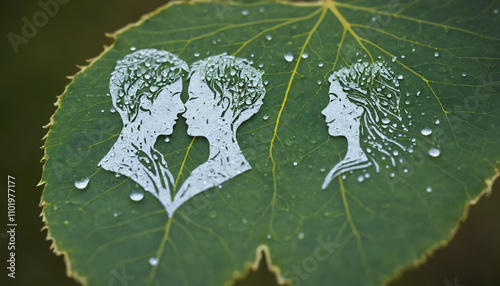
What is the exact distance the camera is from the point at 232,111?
3.07 feet

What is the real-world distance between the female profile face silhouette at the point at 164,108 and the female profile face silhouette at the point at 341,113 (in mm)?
338

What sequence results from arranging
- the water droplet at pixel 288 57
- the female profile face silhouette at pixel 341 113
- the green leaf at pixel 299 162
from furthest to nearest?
the water droplet at pixel 288 57, the female profile face silhouette at pixel 341 113, the green leaf at pixel 299 162

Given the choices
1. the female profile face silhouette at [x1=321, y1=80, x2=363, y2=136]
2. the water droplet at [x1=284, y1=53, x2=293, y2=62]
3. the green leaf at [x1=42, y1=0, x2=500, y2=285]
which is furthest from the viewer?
the water droplet at [x1=284, y1=53, x2=293, y2=62]

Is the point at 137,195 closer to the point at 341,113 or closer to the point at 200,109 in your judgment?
the point at 200,109

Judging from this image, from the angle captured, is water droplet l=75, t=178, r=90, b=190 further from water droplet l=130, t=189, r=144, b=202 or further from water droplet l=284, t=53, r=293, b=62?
water droplet l=284, t=53, r=293, b=62

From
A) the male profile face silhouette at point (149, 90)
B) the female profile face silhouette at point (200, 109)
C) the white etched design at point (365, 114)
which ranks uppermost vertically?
the male profile face silhouette at point (149, 90)

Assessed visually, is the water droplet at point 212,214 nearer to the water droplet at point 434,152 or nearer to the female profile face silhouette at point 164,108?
the female profile face silhouette at point 164,108

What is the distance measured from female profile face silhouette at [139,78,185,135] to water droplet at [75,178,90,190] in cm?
18

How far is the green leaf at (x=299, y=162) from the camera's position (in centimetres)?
79

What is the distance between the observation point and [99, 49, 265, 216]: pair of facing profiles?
88 centimetres

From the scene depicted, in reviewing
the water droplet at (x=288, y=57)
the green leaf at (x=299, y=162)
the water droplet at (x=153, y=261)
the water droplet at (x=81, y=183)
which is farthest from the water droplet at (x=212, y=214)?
the water droplet at (x=288, y=57)

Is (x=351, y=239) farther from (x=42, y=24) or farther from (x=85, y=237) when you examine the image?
(x=42, y=24)

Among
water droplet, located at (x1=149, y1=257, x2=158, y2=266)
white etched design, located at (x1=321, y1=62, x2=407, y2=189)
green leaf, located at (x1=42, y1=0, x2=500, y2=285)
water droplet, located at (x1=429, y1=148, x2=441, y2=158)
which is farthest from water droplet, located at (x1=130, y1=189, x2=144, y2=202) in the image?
water droplet, located at (x1=429, y1=148, x2=441, y2=158)

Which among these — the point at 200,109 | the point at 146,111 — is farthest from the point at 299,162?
the point at 146,111
